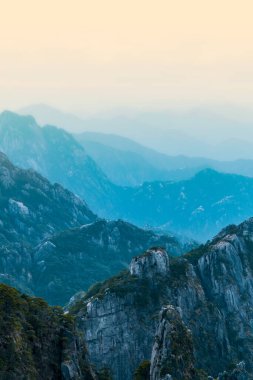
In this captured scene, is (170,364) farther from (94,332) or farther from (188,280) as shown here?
(188,280)

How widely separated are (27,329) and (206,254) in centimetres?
9771

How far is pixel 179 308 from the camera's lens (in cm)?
13738

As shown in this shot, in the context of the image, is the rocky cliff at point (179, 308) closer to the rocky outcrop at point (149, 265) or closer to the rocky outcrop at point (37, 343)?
the rocky outcrop at point (149, 265)

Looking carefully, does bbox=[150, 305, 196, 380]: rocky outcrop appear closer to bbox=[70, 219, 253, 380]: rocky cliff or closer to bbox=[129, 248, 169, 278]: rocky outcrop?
bbox=[70, 219, 253, 380]: rocky cliff

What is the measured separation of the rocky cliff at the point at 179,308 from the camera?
444 feet

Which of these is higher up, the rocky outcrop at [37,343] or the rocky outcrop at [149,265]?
the rocky outcrop at [149,265]

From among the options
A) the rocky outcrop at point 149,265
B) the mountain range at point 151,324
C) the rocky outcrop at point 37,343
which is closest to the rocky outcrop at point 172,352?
the mountain range at point 151,324

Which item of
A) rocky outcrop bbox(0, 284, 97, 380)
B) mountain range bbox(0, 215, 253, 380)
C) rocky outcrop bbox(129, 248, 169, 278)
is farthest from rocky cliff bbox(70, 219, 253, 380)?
rocky outcrop bbox(0, 284, 97, 380)

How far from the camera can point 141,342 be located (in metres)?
136

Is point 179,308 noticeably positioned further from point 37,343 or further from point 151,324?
point 37,343

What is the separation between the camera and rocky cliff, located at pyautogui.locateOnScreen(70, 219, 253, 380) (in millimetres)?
135200

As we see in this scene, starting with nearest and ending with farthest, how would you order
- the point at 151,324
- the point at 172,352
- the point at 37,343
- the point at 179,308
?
1. the point at 37,343
2. the point at 172,352
3. the point at 179,308
4. the point at 151,324

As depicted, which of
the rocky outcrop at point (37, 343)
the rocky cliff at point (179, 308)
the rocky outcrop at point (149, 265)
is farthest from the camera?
the rocky outcrop at point (149, 265)

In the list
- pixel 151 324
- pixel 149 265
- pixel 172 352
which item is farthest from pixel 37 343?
pixel 149 265
